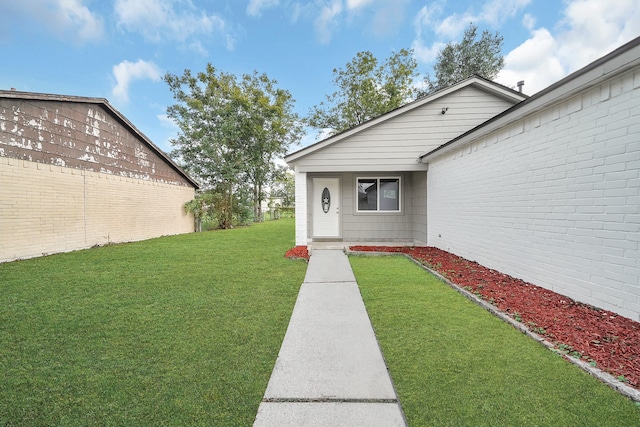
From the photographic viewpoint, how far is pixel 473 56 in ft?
65.8

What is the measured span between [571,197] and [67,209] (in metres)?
12.2

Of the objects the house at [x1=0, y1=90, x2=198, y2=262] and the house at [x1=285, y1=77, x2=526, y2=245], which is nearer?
the house at [x1=0, y1=90, x2=198, y2=262]

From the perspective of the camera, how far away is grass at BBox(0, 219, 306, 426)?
1.83 meters

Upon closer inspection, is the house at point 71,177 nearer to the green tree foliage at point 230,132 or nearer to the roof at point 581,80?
the green tree foliage at point 230,132

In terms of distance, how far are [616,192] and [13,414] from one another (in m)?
5.68

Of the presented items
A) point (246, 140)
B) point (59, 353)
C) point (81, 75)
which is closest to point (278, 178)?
point (246, 140)

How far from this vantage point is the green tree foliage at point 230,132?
62.0ft

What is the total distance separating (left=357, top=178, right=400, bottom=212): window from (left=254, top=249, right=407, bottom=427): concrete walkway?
586 cm

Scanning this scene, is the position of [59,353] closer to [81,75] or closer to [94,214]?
[94,214]

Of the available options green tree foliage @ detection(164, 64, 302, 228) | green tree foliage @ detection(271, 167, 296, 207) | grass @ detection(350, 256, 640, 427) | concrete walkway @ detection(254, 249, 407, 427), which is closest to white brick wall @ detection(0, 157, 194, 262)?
green tree foliage @ detection(164, 64, 302, 228)

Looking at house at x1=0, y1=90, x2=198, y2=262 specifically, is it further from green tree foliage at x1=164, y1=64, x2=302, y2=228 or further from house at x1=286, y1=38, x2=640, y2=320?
house at x1=286, y1=38, x2=640, y2=320

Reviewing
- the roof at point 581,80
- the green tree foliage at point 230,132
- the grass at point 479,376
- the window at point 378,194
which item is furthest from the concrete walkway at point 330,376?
the green tree foliage at point 230,132

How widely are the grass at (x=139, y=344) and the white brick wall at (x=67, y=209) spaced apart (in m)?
2.21

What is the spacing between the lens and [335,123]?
23125mm
